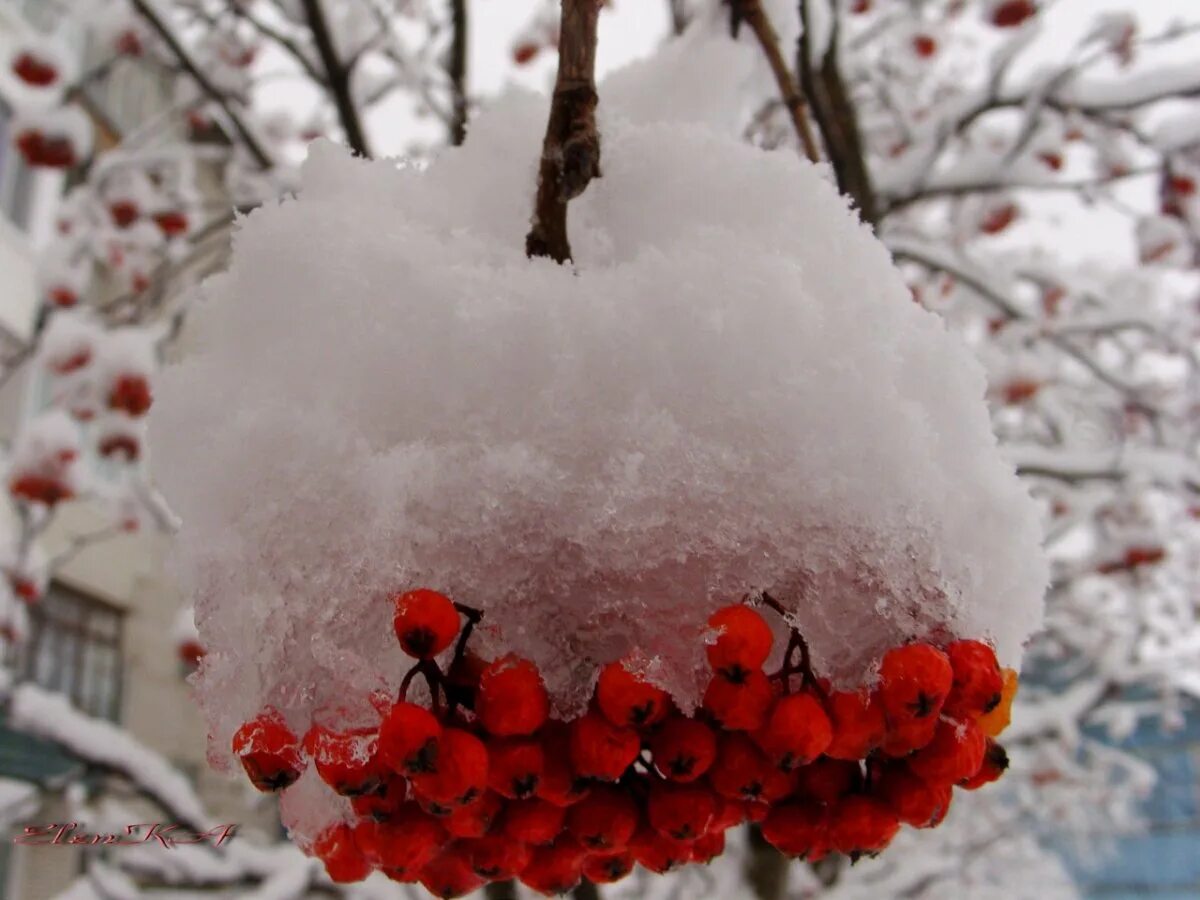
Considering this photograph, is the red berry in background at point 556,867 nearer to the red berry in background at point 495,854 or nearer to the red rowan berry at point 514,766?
the red berry in background at point 495,854

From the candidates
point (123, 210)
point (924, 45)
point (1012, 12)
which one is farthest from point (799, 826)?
point (924, 45)

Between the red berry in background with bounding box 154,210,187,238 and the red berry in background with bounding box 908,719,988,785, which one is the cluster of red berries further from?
the red berry in background with bounding box 154,210,187,238

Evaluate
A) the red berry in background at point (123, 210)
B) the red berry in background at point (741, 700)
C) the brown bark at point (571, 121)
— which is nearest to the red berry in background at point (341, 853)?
the red berry in background at point (741, 700)

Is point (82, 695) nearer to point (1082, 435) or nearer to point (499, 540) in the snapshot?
point (1082, 435)

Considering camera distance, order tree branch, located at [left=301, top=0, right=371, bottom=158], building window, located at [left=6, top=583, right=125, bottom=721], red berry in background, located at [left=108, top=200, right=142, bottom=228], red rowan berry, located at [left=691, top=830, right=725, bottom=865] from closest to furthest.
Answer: red rowan berry, located at [left=691, top=830, right=725, bottom=865], tree branch, located at [left=301, top=0, right=371, bottom=158], red berry in background, located at [left=108, top=200, right=142, bottom=228], building window, located at [left=6, top=583, right=125, bottom=721]

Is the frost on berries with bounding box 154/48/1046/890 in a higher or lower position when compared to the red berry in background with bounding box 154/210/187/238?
lower

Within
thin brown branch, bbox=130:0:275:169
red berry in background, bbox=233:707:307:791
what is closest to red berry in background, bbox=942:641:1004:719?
red berry in background, bbox=233:707:307:791

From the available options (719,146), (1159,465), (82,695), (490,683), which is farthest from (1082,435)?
(82,695)

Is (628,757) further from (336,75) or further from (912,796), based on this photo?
(336,75)
